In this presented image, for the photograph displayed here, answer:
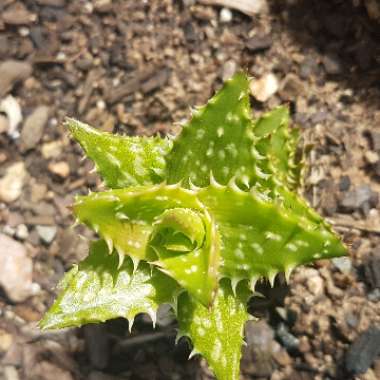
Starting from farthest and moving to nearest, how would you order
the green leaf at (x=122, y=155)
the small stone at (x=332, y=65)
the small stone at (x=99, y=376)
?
the small stone at (x=332, y=65) → the small stone at (x=99, y=376) → the green leaf at (x=122, y=155)

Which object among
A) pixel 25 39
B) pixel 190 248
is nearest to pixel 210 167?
pixel 190 248

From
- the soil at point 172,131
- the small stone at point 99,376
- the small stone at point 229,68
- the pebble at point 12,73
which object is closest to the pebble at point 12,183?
the soil at point 172,131

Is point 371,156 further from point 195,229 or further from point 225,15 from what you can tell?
point 195,229

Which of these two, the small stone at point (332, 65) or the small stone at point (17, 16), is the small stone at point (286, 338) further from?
the small stone at point (17, 16)

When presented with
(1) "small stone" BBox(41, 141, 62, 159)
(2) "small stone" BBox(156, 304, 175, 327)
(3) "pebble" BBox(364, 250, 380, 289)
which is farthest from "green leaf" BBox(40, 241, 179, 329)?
(1) "small stone" BBox(41, 141, 62, 159)

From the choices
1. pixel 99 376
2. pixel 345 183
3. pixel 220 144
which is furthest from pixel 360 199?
pixel 99 376

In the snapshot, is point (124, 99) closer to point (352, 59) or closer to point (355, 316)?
point (352, 59)

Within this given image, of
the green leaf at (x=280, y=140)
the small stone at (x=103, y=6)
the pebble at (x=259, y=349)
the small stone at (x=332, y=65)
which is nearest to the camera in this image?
the green leaf at (x=280, y=140)

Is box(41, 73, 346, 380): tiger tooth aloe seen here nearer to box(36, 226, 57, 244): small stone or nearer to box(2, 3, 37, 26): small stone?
box(36, 226, 57, 244): small stone
